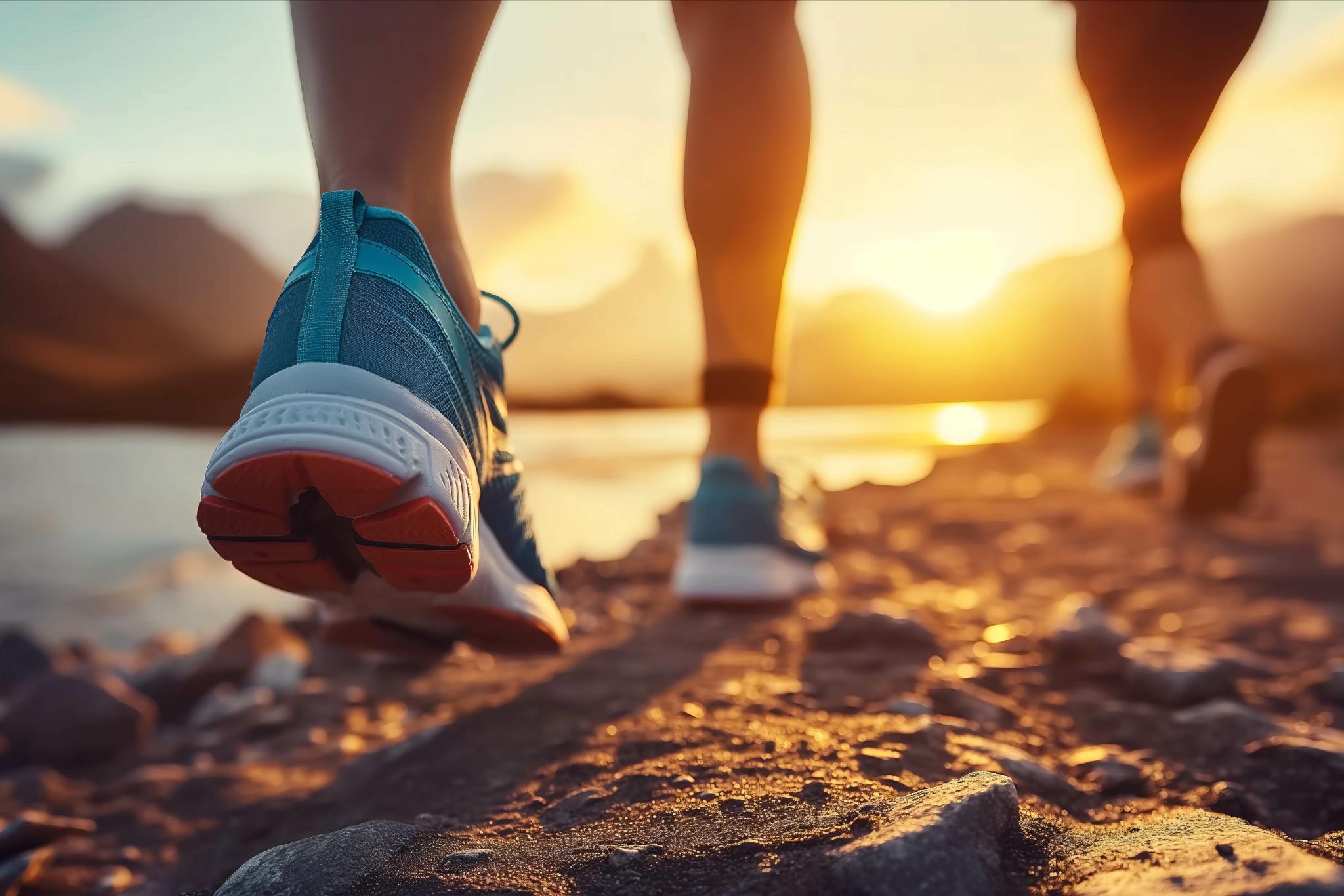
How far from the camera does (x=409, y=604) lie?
102 centimetres

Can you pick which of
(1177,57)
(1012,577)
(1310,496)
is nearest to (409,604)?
Answer: (1012,577)

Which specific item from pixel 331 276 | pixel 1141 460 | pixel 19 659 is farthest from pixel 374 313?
pixel 1141 460

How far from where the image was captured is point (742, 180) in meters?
1.78

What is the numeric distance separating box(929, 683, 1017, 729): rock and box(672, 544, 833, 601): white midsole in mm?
604

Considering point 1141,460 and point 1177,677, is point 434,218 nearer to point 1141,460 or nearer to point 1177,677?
point 1177,677

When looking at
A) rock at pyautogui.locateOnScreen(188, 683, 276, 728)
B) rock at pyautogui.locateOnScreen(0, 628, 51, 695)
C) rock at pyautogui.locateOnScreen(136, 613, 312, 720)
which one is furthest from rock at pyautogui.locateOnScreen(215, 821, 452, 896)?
rock at pyautogui.locateOnScreen(0, 628, 51, 695)

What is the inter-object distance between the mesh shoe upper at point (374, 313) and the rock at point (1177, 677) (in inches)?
40.7

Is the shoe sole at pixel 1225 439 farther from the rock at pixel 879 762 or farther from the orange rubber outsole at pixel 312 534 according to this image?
the orange rubber outsole at pixel 312 534

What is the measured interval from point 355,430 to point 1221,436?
256 cm

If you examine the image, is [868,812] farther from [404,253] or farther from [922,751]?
[404,253]

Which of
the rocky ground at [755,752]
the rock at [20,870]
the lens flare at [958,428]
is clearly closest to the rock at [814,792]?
the rocky ground at [755,752]

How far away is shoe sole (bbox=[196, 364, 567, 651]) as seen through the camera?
0.76m

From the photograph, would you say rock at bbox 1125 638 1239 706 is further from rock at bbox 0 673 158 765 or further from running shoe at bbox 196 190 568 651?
rock at bbox 0 673 158 765

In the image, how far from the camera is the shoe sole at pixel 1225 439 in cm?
228
